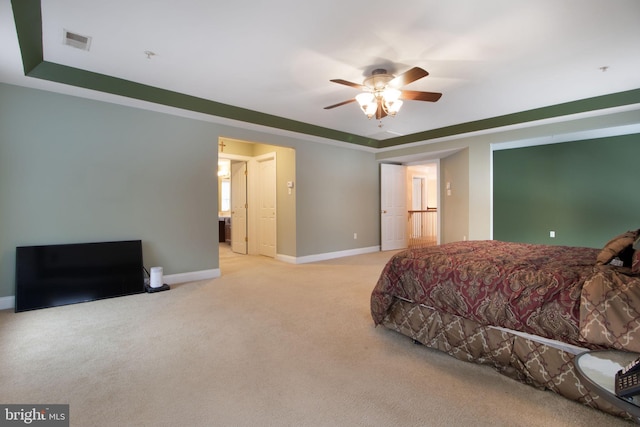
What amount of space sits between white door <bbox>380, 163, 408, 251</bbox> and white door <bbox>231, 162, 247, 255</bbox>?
3.31 m

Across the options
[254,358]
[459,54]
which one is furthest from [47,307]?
[459,54]

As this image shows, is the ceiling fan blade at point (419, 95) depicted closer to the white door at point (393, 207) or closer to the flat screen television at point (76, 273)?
the flat screen television at point (76, 273)

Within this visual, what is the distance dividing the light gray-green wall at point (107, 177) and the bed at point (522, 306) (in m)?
3.14

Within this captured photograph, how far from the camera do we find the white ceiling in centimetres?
231

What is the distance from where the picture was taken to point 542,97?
4.18 metres

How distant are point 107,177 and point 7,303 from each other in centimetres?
169

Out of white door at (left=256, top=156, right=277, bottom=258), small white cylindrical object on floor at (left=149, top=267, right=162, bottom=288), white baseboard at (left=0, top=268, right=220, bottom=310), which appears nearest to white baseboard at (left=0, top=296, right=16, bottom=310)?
small white cylindrical object on floor at (left=149, top=267, right=162, bottom=288)

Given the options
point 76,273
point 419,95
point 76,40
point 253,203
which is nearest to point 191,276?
point 76,273

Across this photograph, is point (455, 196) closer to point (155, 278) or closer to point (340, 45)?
point (340, 45)

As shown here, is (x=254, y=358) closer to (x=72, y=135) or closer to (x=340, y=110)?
(x=72, y=135)

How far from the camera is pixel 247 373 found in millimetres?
2023

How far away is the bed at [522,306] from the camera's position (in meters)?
1.56

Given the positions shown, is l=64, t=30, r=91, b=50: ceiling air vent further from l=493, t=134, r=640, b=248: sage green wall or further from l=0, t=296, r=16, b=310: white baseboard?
l=493, t=134, r=640, b=248: sage green wall

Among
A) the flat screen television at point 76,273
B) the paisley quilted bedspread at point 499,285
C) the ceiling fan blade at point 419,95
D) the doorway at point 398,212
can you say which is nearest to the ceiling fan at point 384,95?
the ceiling fan blade at point 419,95
